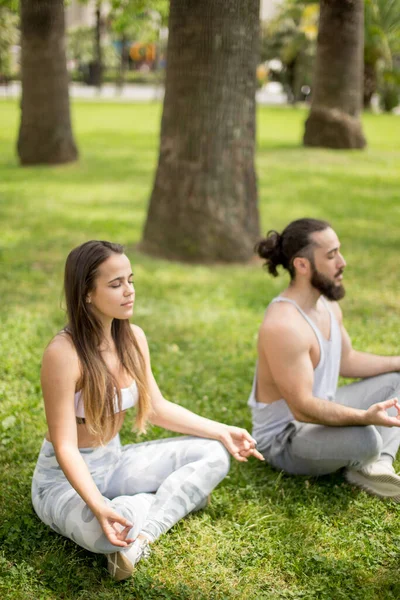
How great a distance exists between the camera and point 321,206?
36.8 ft

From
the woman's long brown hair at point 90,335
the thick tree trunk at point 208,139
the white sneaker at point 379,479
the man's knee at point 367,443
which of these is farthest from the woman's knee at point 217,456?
the thick tree trunk at point 208,139

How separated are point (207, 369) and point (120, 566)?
2500 millimetres

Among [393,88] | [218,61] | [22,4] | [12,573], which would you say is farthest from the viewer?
[393,88]

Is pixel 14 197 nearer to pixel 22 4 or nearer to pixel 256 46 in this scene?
pixel 22 4

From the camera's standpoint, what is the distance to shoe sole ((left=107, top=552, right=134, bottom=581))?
119 inches

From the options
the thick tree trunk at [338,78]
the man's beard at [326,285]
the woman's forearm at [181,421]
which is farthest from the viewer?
the thick tree trunk at [338,78]

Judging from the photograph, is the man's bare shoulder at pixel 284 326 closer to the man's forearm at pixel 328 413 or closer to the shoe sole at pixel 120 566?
the man's forearm at pixel 328 413

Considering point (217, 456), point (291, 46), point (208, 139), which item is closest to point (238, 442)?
point (217, 456)

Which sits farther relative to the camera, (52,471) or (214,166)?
(214,166)

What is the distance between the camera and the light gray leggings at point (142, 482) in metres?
3.17

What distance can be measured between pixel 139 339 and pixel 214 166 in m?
4.45

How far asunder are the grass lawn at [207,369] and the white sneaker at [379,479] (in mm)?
58

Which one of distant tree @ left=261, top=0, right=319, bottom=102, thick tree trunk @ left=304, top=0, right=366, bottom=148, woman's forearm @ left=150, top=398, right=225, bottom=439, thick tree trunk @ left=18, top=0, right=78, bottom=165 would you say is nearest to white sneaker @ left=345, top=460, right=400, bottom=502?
woman's forearm @ left=150, top=398, right=225, bottom=439

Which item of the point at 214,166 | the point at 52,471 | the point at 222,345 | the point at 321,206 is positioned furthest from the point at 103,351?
the point at 321,206
